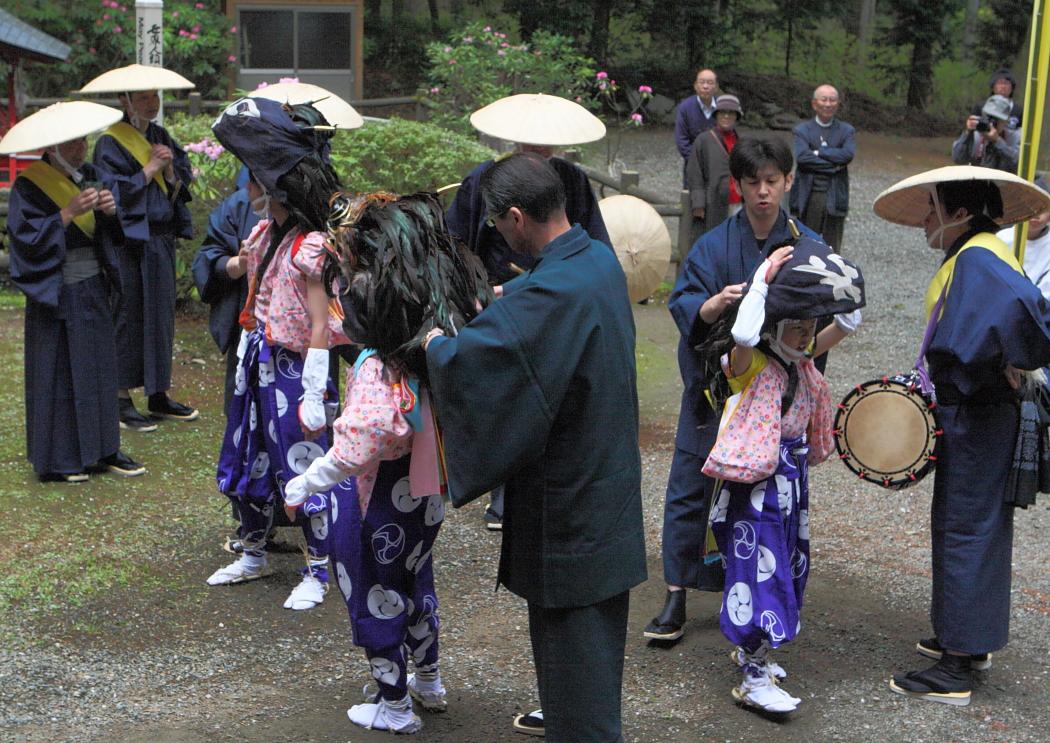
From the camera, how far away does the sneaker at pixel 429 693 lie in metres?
4.04

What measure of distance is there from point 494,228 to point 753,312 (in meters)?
1.57

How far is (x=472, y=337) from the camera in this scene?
2.90 meters

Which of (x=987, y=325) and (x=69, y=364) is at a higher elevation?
(x=987, y=325)

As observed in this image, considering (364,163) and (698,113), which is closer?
(364,163)

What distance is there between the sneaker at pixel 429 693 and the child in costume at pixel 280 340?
2.66ft

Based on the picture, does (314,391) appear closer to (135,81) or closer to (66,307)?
(66,307)

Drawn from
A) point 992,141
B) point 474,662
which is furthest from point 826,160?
point 474,662

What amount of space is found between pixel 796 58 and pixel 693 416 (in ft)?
73.7

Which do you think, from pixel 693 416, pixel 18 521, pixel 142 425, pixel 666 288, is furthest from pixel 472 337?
pixel 666 288

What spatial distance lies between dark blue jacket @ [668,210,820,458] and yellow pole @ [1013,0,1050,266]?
0.97 m

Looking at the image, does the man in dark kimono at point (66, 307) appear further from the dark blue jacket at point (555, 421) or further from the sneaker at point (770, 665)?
the dark blue jacket at point (555, 421)

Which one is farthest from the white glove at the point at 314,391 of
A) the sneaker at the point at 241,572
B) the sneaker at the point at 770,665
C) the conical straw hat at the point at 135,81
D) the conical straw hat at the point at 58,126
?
the conical straw hat at the point at 135,81

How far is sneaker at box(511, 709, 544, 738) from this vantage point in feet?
13.0

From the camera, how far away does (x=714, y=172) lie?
36.0 ft
